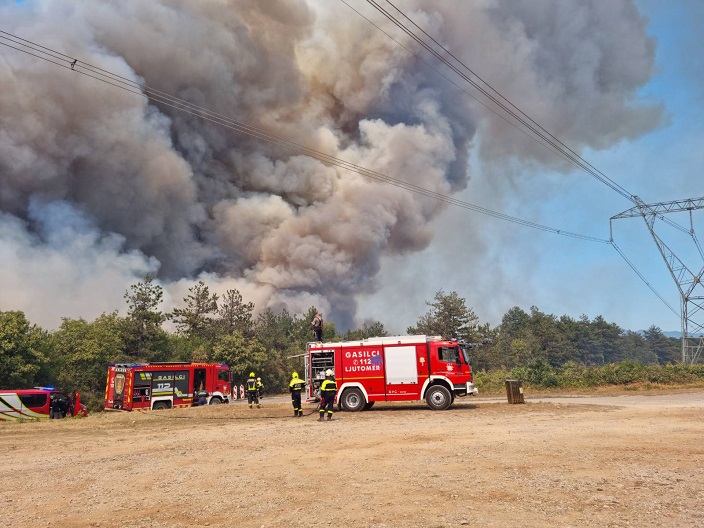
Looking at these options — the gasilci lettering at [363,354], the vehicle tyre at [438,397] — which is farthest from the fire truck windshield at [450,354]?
the gasilci lettering at [363,354]

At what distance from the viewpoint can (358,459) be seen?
979 cm

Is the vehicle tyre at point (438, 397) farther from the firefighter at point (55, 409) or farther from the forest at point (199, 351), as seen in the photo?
the firefighter at point (55, 409)

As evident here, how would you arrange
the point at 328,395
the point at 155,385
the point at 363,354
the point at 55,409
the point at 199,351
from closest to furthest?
the point at 328,395 → the point at 363,354 → the point at 55,409 → the point at 155,385 → the point at 199,351

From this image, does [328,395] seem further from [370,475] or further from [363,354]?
[370,475]

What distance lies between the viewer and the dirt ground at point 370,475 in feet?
20.5

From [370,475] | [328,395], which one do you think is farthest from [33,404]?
[370,475]

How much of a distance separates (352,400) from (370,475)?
39.6 ft

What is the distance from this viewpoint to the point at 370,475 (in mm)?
8352

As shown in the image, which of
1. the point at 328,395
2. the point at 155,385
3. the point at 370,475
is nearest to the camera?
the point at 370,475

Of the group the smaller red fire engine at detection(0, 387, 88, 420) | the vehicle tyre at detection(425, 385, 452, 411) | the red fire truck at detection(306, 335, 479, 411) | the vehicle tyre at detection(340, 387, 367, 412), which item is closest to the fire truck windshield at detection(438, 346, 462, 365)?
the red fire truck at detection(306, 335, 479, 411)

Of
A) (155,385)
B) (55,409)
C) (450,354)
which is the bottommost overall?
(55,409)

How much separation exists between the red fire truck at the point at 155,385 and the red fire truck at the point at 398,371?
10714 mm

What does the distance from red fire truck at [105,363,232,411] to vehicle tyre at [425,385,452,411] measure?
14875 mm

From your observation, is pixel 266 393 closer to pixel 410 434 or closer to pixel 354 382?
pixel 354 382
